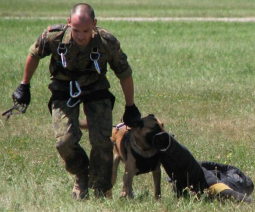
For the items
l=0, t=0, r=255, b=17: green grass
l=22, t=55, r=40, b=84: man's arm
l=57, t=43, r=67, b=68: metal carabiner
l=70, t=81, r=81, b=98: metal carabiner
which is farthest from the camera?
l=0, t=0, r=255, b=17: green grass

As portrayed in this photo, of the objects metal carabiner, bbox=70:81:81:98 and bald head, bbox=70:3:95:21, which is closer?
bald head, bbox=70:3:95:21

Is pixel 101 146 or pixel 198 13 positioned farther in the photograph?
pixel 198 13

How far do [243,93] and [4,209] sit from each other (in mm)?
6782

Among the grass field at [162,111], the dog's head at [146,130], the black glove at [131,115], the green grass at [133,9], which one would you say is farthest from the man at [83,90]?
the green grass at [133,9]

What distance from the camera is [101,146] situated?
549 centimetres

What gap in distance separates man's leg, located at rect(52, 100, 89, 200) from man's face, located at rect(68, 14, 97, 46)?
638mm

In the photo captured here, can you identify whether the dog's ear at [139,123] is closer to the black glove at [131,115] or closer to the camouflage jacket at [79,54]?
the black glove at [131,115]

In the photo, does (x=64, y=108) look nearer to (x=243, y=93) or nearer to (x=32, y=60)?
(x=32, y=60)

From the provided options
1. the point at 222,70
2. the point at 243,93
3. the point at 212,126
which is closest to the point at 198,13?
the point at 222,70

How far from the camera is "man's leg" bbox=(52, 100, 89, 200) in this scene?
5.41m

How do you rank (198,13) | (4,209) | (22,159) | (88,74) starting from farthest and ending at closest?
(198,13) < (22,159) < (88,74) < (4,209)

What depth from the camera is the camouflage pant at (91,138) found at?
543 cm

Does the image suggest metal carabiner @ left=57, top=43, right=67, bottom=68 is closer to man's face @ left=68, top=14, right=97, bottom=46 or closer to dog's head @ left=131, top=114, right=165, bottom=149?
man's face @ left=68, top=14, right=97, bottom=46

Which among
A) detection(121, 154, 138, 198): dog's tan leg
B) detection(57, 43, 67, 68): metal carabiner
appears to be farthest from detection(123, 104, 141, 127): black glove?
detection(57, 43, 67, 68): metal carabiner
